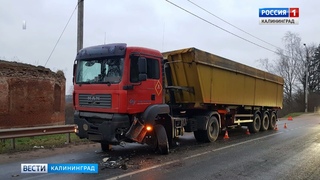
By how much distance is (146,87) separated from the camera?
888 cm

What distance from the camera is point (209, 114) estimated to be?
1208cm

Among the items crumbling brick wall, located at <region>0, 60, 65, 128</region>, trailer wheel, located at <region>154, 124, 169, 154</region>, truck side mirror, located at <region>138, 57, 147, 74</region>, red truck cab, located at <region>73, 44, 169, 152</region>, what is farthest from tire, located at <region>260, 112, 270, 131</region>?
crumbling brick wall, located at <region>0, 60, 65, 128</region>

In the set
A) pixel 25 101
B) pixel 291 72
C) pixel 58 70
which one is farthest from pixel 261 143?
pixel 291 72

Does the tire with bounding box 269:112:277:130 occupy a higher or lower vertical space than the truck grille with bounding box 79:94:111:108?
lower

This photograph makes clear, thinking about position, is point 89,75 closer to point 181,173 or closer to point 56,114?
point 181,173

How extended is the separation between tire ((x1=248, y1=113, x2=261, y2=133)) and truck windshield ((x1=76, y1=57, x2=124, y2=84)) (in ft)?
32.5

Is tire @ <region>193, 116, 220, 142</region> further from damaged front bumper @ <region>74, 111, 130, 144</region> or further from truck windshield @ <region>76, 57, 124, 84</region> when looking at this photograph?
truck windshield @ <region>76, 57, 124, 84</region>

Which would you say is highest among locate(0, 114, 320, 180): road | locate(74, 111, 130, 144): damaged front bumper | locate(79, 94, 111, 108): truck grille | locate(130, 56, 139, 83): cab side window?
locate(130, 56, 139, 83): cab side window

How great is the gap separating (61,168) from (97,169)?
0.85 m

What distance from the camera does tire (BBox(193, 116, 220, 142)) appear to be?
12.0 meters

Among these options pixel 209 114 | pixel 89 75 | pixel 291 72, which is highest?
pixel 291 72

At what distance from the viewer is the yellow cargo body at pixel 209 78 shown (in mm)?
11102

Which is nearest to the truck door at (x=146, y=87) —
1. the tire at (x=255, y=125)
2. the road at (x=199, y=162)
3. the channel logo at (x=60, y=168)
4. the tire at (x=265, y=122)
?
the road at (x=199, y=162)

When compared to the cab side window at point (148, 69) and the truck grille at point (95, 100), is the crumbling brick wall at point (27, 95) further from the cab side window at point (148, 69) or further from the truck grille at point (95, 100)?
the cab side window at point (148, 69)
